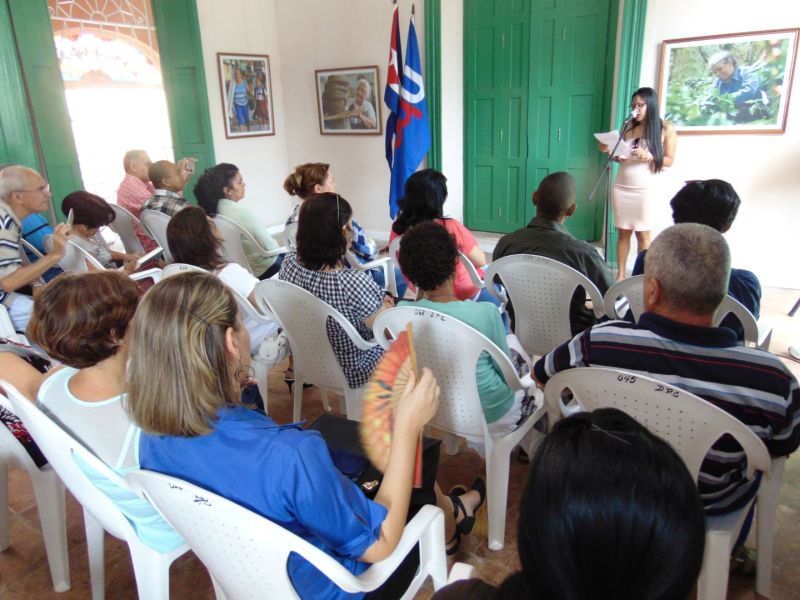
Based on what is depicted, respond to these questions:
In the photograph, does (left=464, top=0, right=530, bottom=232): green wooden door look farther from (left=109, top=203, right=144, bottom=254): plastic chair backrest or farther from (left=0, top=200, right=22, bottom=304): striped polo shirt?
(left=0, top=200, right=22, bottom=304): striped polo shirt

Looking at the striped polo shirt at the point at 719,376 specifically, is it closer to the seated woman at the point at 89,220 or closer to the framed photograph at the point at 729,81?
the seated woman at the point at 89,220

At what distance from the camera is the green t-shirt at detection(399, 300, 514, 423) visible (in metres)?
1.88

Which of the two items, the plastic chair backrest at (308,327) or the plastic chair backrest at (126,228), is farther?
the plastic chair backrest at (126,228)

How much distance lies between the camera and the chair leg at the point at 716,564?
55.6 inches

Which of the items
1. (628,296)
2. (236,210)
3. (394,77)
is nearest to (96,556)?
(628,296)

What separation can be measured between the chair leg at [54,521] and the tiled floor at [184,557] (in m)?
0.07

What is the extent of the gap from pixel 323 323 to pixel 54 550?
1.17 m

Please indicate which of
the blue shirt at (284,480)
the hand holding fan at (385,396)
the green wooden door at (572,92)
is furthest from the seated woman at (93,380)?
the green wooden door at (572,92)

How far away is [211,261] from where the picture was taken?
104 inches

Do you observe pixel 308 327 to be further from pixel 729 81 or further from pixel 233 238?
pixel 729 81

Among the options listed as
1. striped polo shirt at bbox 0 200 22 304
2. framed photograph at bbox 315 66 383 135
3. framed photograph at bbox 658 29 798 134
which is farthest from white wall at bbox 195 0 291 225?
framed photograph at bbox 658 29 798 134

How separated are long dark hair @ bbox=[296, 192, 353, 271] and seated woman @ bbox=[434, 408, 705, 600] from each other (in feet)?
5.95

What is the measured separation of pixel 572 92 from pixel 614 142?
1.16 meters

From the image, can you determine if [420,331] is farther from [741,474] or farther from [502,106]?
[502,106]
